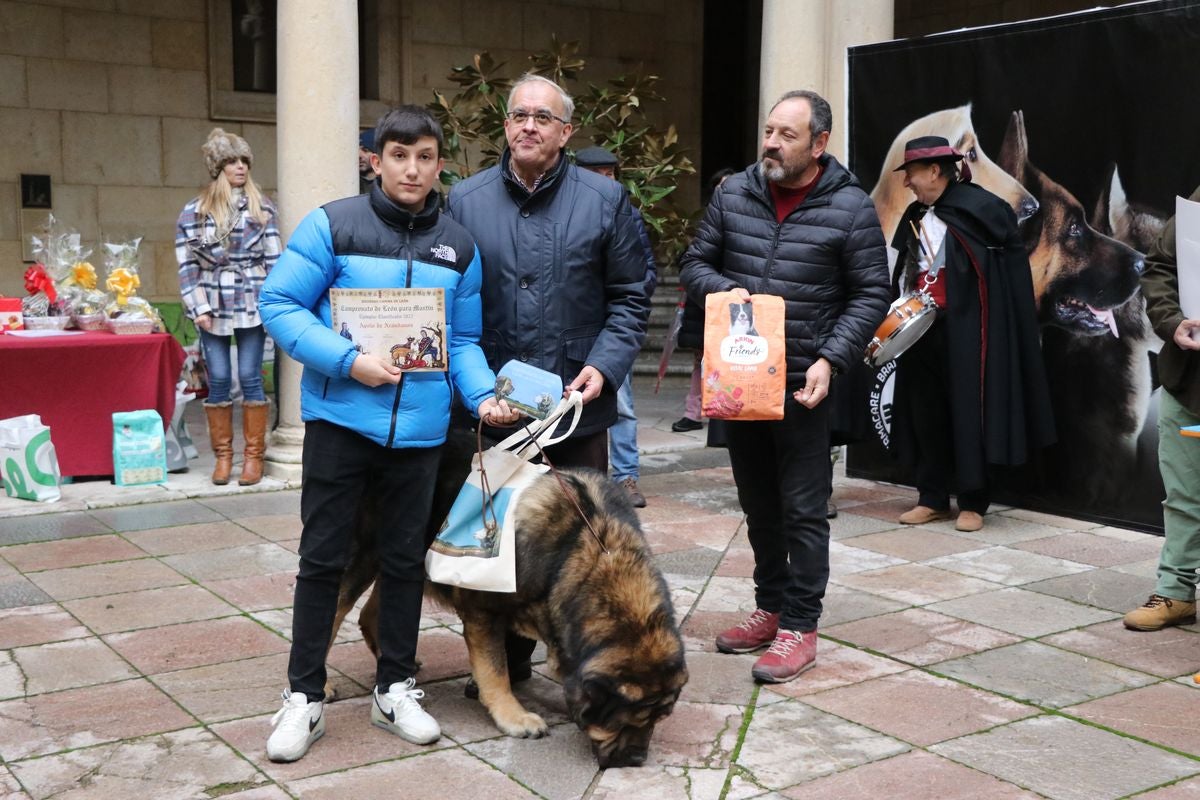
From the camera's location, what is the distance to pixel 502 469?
3951mm

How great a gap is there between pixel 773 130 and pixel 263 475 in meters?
4.85

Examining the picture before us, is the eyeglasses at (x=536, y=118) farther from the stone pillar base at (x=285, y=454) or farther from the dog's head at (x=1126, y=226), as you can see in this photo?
the stone pillar base at (x=285, y=454)

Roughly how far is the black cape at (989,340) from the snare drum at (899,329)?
0.20 m

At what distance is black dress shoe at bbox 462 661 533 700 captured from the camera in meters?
4.46

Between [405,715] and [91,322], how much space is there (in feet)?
17.1

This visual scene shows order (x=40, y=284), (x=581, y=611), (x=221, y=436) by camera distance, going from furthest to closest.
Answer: (x=40, y=284)
(x=221, y=436)
(x=581, y=611)

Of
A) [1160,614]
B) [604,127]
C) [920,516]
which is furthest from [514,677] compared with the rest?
[604,127]

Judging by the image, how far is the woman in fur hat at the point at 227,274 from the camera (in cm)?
790

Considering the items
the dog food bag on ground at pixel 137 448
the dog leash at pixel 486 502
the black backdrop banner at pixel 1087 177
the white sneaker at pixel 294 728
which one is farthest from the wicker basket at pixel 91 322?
the dog leash at pixel 486 502

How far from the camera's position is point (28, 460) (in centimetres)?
746

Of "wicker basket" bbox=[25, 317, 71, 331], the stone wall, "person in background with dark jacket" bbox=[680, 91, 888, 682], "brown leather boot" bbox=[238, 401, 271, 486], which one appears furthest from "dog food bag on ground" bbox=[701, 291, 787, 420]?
the stone wall

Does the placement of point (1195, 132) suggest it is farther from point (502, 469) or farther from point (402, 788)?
point (402, 788)

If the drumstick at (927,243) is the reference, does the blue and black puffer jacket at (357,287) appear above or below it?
below

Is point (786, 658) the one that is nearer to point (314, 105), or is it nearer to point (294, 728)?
point (294, 728)
